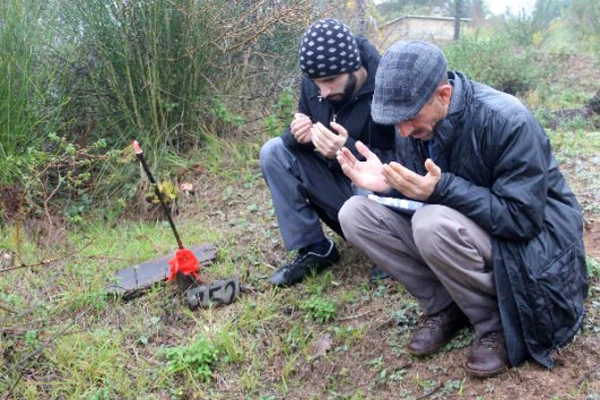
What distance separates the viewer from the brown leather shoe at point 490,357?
2682mm

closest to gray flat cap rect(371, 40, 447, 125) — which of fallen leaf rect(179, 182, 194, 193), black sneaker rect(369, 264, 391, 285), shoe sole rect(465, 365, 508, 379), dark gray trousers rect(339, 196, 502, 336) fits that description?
dark gray trousers rect(339, 196, 502, 336)

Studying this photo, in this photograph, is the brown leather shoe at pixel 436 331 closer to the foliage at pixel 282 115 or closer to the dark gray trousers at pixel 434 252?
the dark gray trousers at pixel 434 252

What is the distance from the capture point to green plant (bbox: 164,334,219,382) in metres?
3.16

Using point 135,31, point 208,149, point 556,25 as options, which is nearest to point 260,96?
point 208,149

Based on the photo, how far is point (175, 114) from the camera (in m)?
5.39

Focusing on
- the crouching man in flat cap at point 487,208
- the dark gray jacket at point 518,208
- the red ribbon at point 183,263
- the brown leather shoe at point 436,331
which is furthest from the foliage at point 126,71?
the dark gray jacket at point 518,208

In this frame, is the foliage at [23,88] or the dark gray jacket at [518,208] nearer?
the dark gray jacket at [518,208]

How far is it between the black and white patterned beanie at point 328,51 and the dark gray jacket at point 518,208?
2.49 feet

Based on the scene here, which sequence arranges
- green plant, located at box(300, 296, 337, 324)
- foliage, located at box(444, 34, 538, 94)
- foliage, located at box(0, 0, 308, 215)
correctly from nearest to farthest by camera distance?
green plant, located at box(300, 296, 337, 324) → foliage, located at box(0, 0, 308, 215) → foliage, located at box(444, 34, 538, 94)

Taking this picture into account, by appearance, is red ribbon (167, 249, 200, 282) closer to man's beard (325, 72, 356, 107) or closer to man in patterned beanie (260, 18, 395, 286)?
man in patterned beanie (260, 18, 395, 286)

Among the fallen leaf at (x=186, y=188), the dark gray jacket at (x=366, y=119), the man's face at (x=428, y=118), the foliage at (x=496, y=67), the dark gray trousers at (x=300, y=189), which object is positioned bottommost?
the foliage at (x=496, y=67)

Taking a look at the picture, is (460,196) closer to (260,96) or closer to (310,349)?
(310,349)

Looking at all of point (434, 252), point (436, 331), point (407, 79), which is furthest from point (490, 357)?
point (407, 79)

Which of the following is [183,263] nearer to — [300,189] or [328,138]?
[300,189]
